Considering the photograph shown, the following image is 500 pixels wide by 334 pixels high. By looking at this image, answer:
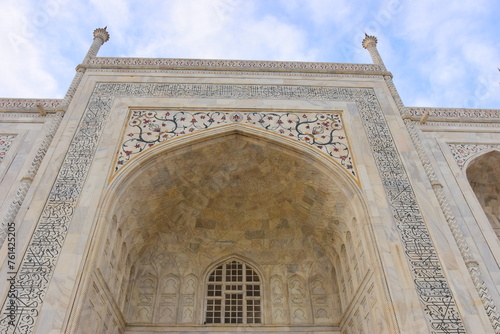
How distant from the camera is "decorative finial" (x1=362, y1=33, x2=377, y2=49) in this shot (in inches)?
387

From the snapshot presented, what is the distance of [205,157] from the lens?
7.43m

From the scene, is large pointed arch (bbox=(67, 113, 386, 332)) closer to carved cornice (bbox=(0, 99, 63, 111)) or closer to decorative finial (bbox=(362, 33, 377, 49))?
carved cornice (bbox=(0, 99, 63, 111))

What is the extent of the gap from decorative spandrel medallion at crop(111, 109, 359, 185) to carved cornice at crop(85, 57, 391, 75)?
138 centimetres

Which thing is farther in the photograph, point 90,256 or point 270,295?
point 270,295

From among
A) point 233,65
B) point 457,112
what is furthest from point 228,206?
point 457,112

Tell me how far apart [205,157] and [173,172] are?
64cm

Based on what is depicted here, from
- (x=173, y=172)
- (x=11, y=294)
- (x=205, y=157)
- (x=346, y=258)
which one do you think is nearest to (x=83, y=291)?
(x=11, y=294)

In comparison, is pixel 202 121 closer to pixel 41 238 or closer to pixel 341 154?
pixel 341 154

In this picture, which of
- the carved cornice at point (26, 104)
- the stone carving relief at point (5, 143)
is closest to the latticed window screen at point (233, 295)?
the stone carving relief at point (5, 143)

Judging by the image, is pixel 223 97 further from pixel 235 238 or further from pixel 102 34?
pixel 102 34

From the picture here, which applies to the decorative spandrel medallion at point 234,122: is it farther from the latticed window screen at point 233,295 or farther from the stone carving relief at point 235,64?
the latticed window screen at point 233,295

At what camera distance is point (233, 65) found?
875 centimetres

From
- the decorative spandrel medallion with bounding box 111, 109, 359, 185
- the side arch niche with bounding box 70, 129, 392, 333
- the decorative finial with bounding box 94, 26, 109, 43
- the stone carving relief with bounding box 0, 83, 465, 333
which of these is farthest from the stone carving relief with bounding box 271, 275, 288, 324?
the decorative finial with bounding box 94, 26, 109, 43

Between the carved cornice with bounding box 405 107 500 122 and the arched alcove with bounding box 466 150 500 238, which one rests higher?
the carved cornice with bounding box 405 107 500 122
